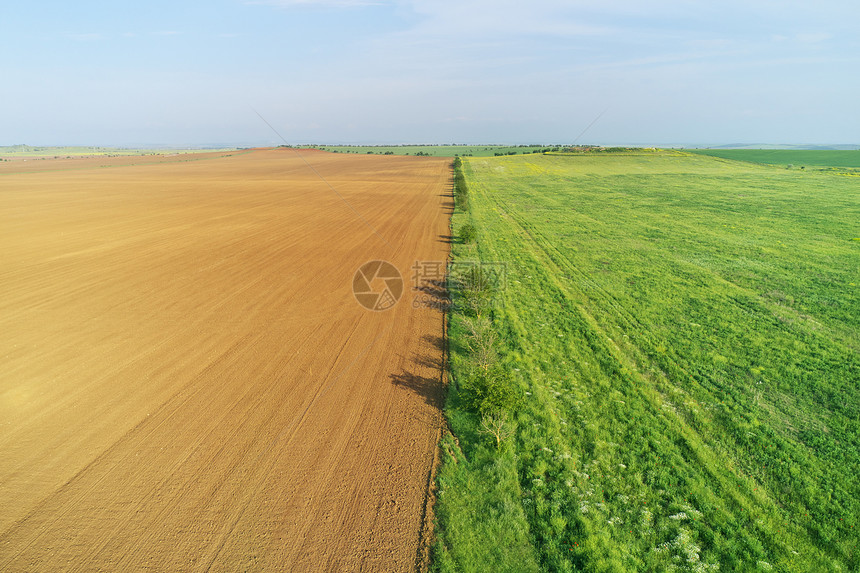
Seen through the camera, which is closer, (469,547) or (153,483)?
(469,547)

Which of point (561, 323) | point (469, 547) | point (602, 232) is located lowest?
point (469, 547)

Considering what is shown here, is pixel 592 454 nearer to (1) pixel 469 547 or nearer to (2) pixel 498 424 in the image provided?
(2) pixel 498 424

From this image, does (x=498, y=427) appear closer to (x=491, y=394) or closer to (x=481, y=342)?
(x=491, y=394)

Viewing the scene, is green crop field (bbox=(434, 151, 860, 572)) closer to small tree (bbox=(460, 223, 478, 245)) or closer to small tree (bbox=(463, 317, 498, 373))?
small tree (bbox=(463, 317, 498, 373))

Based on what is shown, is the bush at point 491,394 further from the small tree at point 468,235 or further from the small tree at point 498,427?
the small tree at point 468,235

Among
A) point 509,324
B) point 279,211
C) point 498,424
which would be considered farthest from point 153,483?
point 279,211

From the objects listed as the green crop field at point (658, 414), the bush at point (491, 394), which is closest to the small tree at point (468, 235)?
the green crop field at point (658, 414)

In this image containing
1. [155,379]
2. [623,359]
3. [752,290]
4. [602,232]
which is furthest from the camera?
[602,232]

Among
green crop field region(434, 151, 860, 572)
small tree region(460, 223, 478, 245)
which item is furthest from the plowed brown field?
small tree region(460, 223, 478, 245)
